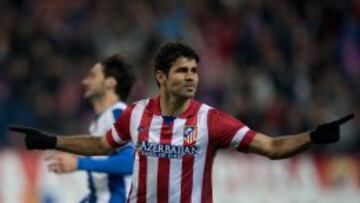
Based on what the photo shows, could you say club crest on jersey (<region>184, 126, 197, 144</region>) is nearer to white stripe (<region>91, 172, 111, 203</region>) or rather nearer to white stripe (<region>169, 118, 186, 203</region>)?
white stripe (<region>169, 118, 186, 203</region>)

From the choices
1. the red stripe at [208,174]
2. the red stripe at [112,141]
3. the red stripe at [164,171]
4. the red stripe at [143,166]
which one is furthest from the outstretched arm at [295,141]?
the red stripe at [112,141]

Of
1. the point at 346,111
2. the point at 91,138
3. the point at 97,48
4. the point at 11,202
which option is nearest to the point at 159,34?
the point at 97,48

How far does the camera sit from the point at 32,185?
13.9 metres

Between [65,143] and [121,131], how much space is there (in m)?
0.37

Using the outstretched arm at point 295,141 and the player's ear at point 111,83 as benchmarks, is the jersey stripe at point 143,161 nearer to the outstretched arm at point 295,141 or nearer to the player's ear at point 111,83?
the outstretched arm at point 295,141

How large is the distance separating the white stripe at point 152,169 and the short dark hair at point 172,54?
34cm

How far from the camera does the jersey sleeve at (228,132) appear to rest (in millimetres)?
7715

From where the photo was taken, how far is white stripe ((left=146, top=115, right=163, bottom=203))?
782cm

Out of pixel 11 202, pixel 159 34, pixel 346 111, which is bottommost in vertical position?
pixel 11 202

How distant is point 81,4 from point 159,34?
3.90 ft

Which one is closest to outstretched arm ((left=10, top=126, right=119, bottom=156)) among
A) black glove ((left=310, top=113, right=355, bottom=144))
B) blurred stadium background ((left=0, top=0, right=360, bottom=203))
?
black glove ((left=310, top=113, right=355, bottom=144))

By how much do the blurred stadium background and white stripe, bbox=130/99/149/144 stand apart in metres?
5.55

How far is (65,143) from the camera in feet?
27.0

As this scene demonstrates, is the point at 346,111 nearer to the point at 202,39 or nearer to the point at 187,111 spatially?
the point at 202,39
